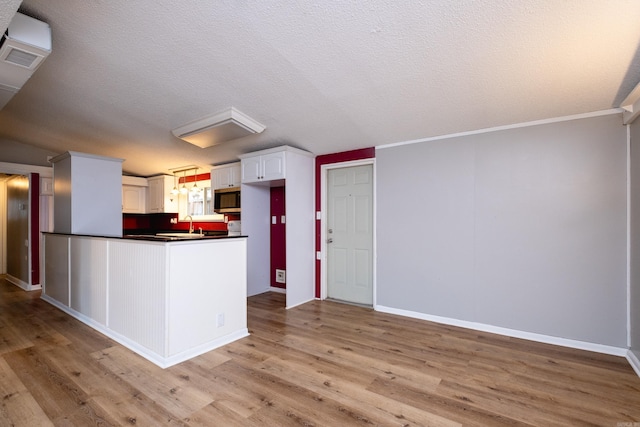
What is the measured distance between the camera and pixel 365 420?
1.81 meters

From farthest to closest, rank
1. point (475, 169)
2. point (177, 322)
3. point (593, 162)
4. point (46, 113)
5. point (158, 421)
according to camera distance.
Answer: point (46, 113) → point (475, 169) → point (593, 162) → point (177, 322) → point (158, 421)

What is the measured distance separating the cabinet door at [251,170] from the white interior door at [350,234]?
1054 millimetres

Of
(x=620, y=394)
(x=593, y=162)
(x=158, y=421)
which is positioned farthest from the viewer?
(x=593, y=162)

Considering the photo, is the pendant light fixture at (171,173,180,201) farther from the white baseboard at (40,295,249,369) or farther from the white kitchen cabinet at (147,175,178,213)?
the white baseboard at (40,295,249,369)

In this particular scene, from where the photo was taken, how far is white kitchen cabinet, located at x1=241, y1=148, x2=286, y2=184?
13.5ft

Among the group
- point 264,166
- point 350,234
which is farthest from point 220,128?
point 350,234

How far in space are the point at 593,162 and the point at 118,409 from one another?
166 inches

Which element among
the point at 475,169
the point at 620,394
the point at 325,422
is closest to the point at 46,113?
the point at 325,422

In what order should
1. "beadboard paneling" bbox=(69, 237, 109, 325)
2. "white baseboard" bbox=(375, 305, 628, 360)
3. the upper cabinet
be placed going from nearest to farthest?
"white baseboard" bbox=(375, 305, 628, 360), "beadboard paneling" bbox=(69, 237, 109, 325), the upper cabinet

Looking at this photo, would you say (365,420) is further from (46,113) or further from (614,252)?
(46,113)

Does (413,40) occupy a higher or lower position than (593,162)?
higher

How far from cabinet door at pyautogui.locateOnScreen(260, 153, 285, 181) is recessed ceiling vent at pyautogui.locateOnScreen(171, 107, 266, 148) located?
1.53 ft

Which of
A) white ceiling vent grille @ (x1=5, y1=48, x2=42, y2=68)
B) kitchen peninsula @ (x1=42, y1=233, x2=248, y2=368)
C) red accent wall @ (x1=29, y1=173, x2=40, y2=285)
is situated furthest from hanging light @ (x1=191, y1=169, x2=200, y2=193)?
white ceiling vent grille @ (x1=5, y1=48, x2=42, y2=68)

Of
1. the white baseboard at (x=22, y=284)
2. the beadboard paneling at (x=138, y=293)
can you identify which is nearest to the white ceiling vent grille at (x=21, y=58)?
the beadboard paneling at (x=138, y=293)
